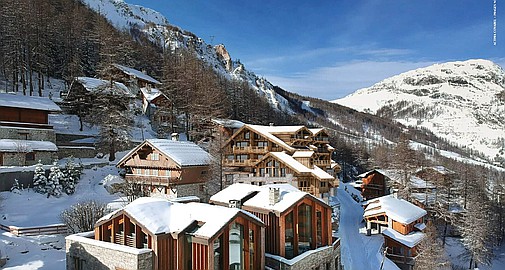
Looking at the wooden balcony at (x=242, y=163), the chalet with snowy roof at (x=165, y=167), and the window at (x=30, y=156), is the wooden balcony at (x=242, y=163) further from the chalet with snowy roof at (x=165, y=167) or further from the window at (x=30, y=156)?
the window at (x=30, y=156)

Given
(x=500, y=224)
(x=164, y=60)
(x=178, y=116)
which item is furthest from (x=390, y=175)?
(x=164, y=60)

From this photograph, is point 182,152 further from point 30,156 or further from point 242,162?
point 30,156

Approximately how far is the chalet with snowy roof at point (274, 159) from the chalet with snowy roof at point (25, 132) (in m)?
16.1

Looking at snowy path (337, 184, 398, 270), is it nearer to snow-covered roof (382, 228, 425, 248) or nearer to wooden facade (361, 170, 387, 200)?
snow-covered roof (382, 228, 425, 248)

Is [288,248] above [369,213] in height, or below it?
above

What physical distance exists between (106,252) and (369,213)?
28028mm

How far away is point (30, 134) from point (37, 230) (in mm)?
15316

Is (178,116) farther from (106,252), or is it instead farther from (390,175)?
(106,252)

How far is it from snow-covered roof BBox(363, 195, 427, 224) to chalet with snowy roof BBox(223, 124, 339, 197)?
5.06 meters

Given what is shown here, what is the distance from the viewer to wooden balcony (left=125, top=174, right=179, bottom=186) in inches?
1122

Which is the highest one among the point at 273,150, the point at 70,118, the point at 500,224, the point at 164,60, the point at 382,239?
the point at 164,60

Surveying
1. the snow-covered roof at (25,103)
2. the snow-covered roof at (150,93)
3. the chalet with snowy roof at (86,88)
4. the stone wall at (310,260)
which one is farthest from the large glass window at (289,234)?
the snow-covered roof at (150,93)

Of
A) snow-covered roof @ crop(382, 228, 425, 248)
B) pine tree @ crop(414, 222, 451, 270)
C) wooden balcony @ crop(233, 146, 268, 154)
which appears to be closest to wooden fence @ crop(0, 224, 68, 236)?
wooden balcony @ crop(233, 146, 268, 154)

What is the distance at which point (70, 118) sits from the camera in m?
41.4
